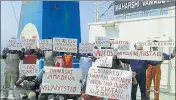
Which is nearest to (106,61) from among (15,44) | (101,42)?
(15,44)

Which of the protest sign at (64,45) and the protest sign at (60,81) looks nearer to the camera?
the protest sign at (60,81)

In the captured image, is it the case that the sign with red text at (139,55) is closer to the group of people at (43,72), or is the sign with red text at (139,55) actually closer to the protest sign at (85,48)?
the group of people at (43,72)

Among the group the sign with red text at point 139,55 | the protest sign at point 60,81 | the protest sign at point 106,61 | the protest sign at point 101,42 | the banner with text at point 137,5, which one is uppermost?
the banner with text at point 137,5

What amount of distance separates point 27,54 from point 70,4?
6143 mm

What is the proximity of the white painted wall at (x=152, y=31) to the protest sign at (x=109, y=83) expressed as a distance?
594 cm

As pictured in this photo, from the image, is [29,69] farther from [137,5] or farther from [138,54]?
[137,5]

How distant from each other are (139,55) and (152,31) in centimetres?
621

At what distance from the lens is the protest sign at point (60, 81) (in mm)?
8773

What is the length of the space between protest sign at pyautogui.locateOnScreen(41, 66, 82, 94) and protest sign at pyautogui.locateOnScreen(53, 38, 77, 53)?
6.93 feet

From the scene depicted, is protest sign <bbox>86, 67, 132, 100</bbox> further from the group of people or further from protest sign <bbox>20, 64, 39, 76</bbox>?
protest sign <bbox>20, 64, 39, 76</bbox>

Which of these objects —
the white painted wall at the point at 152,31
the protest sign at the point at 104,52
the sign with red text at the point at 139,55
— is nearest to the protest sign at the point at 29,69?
the protest sign at the point at 104,52

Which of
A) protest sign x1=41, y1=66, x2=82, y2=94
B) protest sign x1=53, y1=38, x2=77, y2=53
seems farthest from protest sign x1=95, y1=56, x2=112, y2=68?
protest sign x1=53, y1=38, x2=77, y2=53

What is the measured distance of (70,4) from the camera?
17125mm

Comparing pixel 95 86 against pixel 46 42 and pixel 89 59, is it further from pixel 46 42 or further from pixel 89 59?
pixel 89 59
